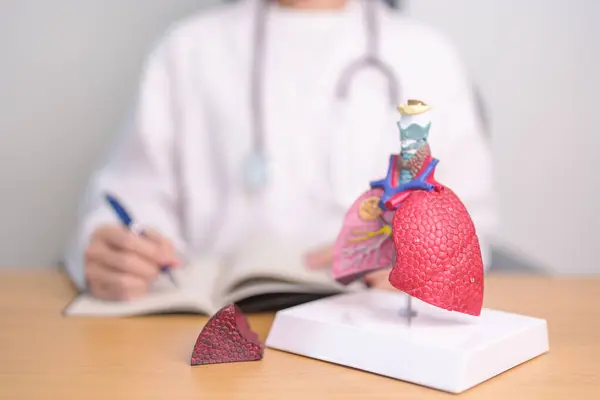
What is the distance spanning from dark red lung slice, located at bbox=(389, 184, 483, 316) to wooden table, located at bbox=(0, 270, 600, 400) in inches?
2.9

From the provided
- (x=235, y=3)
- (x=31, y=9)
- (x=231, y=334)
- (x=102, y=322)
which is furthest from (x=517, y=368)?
(x=31, y=9)

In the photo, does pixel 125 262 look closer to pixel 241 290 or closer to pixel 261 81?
pixel 241 290

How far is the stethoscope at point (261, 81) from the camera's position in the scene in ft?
4.28

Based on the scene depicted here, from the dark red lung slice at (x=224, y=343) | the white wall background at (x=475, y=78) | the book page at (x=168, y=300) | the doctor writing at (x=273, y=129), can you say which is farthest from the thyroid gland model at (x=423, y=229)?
the white wall background at (x=475, y=78)

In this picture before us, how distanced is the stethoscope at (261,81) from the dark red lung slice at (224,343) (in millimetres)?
576

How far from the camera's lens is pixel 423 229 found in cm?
70

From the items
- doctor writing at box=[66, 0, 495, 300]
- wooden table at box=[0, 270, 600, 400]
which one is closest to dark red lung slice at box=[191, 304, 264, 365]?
wooden table at box=[0, 270, 600, 400]

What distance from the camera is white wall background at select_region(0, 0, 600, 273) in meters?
1.55

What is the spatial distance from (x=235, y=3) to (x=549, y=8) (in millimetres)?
598

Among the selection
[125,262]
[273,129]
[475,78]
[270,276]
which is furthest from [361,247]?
[475,78]

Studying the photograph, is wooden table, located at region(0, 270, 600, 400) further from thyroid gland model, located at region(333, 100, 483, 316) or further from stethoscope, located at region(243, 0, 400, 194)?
stethoscope, located at region(243, 0, 400, 194)

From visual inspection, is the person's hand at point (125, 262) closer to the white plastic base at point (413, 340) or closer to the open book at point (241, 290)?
the open book at point (241, 290)

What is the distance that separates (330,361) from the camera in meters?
0.73

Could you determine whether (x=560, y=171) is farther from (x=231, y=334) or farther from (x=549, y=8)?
(x=231, y=334)
